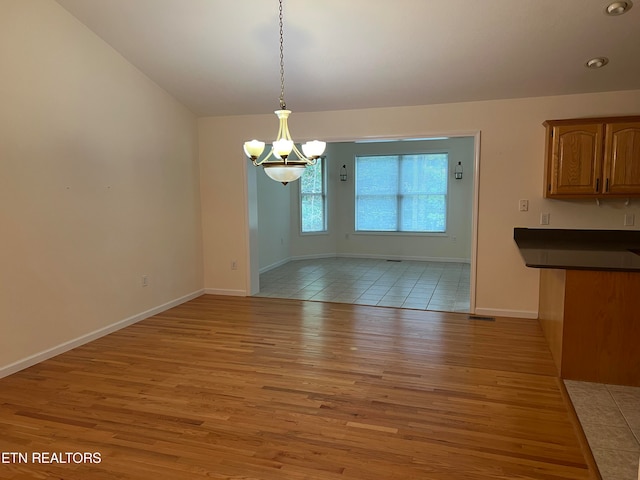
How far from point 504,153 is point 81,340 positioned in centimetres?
459

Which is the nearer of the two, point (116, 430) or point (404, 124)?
point (116, 430)

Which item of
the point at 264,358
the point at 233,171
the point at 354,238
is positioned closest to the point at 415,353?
the point at 264,358

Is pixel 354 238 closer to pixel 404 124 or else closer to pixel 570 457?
pixel 404 124

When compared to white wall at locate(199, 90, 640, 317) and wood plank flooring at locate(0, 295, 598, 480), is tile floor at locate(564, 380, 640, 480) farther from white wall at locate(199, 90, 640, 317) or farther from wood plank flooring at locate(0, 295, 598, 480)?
white wall at locate(199, 90, 640, 317)

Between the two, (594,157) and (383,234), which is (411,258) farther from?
(594,157)

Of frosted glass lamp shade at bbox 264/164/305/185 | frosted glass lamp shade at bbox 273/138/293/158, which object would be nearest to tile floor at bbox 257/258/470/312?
frosted glass lamp shade at bbox 264/164/305/185

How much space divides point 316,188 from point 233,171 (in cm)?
363

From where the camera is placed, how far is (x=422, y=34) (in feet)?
11.8

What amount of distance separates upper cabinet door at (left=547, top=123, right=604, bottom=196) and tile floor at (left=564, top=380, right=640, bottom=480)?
1929mm

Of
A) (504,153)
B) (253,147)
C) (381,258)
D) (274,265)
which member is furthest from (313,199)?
(253,147)

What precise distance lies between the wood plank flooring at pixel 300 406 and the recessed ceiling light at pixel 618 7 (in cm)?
263

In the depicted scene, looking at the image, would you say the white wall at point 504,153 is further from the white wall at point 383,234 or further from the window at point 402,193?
the window at point 402,193

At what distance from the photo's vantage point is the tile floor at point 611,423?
211 centimetres

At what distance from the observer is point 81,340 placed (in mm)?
3949
